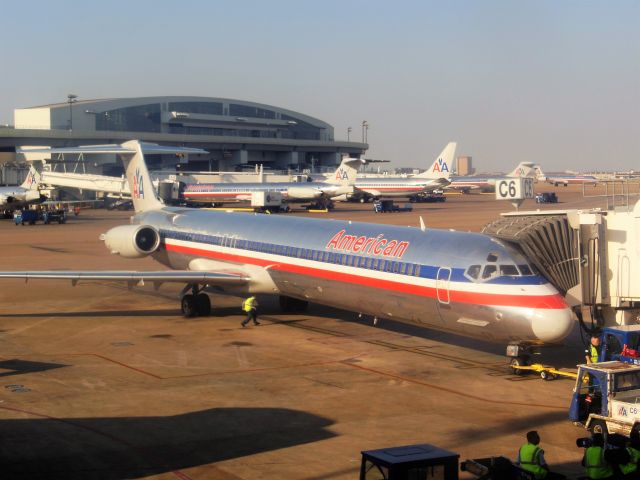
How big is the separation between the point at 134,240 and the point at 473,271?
616 inches

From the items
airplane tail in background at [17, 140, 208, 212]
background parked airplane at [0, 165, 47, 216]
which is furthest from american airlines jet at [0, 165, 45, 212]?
airplane tail in background at [17, 140, 208, 212]

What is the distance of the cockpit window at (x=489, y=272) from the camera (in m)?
19.3

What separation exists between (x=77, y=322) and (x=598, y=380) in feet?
57.3

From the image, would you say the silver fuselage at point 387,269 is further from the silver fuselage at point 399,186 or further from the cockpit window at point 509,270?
the silver fuselage at point 399,186

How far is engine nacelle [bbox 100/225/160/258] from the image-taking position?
103 feet

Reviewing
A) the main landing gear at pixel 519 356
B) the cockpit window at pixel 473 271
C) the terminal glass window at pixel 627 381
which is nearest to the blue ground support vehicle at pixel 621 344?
the terminal glass window at pixel 627 381

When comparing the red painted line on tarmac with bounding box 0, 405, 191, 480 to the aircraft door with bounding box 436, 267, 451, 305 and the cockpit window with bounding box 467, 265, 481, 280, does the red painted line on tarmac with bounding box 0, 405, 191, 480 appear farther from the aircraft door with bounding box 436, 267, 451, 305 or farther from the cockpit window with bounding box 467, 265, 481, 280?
the cockpit window with bounding box 467, 265, 481, 280

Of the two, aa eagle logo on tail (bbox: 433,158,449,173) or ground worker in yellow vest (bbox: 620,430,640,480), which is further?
aa eagle logo on tail (bbox: 433,158,449,173)

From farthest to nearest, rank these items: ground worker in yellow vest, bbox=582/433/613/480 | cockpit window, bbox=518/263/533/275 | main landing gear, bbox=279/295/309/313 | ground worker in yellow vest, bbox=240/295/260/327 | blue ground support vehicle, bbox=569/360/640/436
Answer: main landing gear, bbox=279/295/309/313 → ground worker in yellow vest, bbox=240/295/260/327 → cockpit window, bbox=518/263/533/275 → blue ground support vehicle, bbox=569/360/640/436 → ground worker in yellow vest, bbox=582/433/613/480

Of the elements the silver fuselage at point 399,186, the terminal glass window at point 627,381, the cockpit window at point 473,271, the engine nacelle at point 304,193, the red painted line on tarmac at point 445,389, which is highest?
the silver fuselage at point 399,186

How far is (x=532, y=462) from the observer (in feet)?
38.1

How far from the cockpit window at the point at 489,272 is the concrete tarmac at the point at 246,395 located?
2.36 m

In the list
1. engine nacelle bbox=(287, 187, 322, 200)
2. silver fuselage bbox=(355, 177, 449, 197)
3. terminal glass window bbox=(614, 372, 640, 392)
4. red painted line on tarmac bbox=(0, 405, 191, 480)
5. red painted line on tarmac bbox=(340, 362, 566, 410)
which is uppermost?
silver fuselage bbox=(355, 177, 449, 197)

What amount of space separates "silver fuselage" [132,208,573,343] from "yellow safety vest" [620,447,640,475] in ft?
20.8
